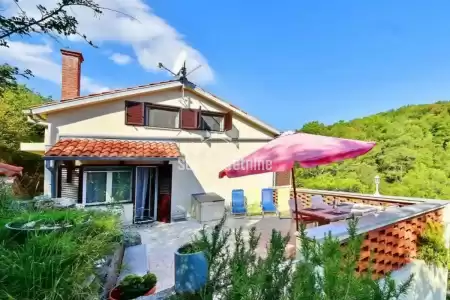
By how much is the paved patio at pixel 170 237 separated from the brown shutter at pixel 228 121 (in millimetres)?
5037

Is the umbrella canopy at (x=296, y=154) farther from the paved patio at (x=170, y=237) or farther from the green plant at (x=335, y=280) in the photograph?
the green plant at (x=335, y=280)

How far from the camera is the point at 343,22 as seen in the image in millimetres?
16734

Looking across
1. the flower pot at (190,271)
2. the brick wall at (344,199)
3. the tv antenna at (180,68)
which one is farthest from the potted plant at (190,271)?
the tv antenna at (180,68)

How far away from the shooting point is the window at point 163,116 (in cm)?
1392

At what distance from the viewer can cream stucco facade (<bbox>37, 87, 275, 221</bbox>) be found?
12.2 meters

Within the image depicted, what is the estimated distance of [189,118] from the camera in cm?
1477

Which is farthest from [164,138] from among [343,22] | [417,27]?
[417,27]

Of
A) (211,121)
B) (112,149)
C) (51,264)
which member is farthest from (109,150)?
(51,264)

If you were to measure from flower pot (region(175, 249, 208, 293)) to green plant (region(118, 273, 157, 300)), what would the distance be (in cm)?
100

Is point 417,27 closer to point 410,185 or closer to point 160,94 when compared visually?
point 410,185

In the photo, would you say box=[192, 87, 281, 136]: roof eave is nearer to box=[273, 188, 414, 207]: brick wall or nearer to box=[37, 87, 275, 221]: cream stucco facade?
box=[37, 87, 275, 221]: cream stucco facade

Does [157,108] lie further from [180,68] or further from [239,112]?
[239,112]

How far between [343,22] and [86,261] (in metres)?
18.2

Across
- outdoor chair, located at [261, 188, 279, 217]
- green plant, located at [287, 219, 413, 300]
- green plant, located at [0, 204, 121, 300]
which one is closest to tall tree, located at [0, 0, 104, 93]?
green plant, located at [0, 204, 121, 300]
